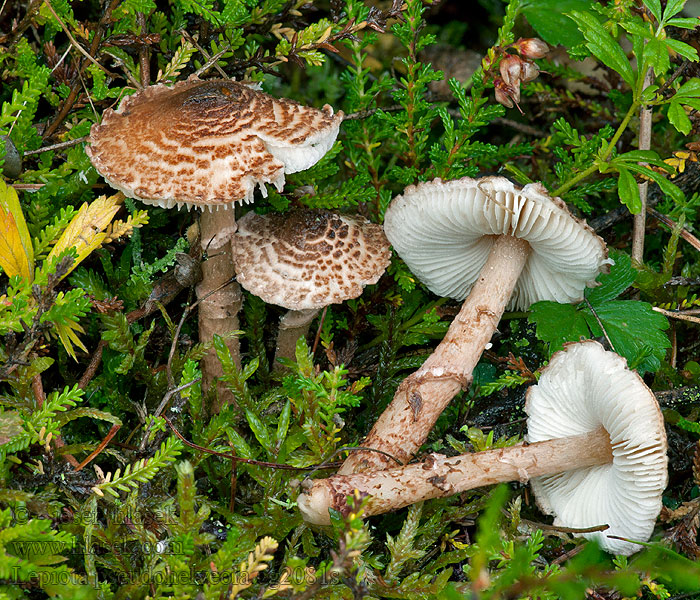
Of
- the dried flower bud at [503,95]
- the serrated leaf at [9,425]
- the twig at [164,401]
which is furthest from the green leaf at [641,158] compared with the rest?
the serrated leaf at [9,425]

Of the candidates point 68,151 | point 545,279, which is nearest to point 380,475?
point 545,279

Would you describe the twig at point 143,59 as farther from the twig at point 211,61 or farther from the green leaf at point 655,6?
the green leaf at point 655,6

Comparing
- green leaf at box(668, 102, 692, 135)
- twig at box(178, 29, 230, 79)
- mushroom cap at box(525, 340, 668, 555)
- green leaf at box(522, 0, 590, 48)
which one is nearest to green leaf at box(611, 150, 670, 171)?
green leaf at box(668, 102, 692, 135)

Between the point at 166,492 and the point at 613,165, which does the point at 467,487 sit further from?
the point at 613,165

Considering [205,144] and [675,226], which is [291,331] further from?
[675,226]

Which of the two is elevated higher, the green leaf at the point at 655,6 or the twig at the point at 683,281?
the green leaf at the point at 655,6
